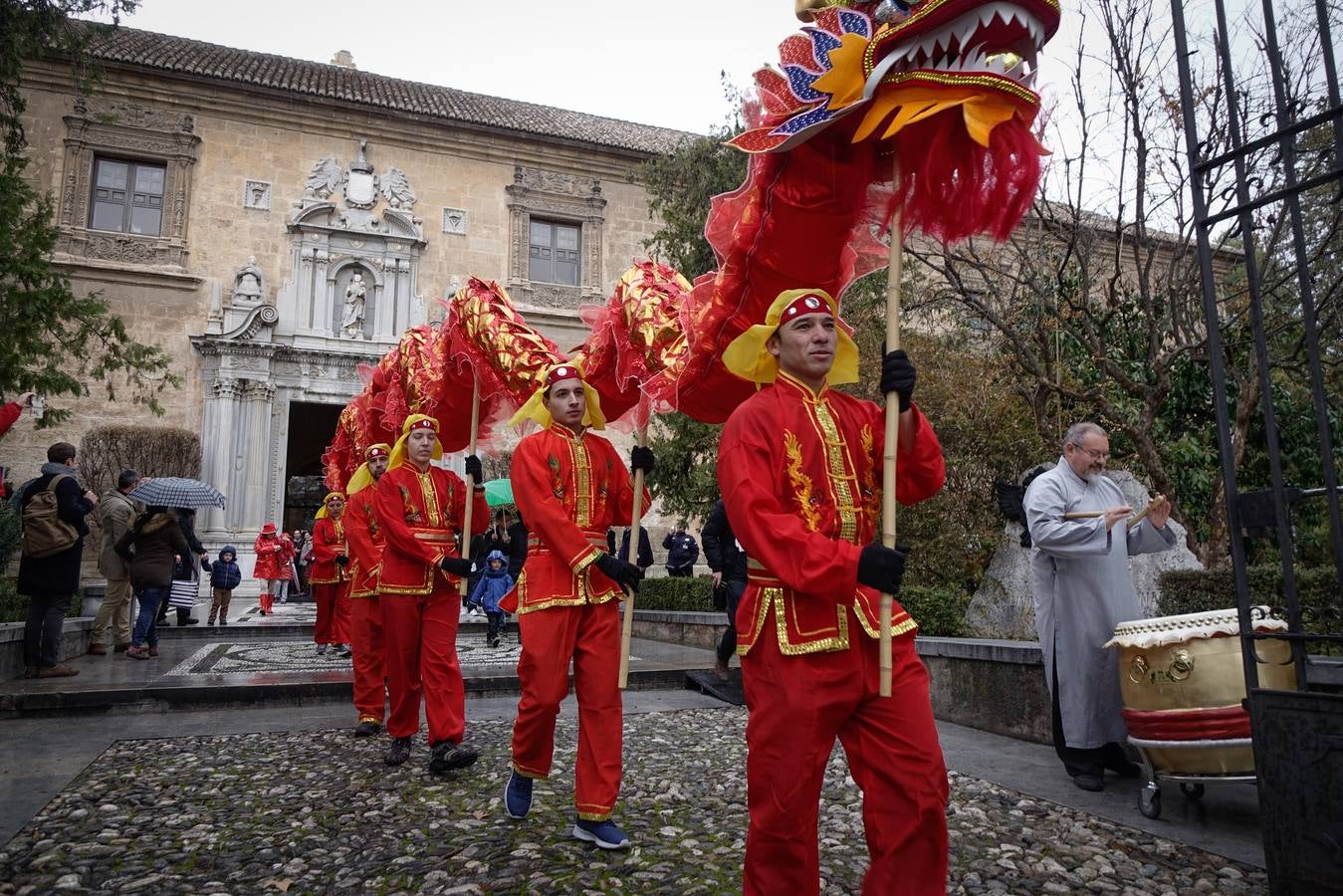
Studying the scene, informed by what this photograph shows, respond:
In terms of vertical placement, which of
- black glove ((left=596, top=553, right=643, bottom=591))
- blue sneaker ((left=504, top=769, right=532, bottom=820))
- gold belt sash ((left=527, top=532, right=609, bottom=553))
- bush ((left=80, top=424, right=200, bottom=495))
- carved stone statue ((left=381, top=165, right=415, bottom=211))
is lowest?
blue sneaker ((left=504, top=769, right=532, bottom=820))

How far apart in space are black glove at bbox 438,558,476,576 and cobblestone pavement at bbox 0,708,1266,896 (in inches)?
44.3

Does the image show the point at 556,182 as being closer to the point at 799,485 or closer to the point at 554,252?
the point at 554,252

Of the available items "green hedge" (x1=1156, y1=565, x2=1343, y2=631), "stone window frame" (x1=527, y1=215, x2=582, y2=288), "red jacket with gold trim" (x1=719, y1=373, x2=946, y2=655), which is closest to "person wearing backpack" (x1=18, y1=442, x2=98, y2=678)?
"red jacket with gold trim" (x1=719, y1=373, x2=946, y2=655)

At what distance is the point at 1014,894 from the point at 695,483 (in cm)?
1106

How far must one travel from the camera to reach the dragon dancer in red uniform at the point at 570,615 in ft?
13.0

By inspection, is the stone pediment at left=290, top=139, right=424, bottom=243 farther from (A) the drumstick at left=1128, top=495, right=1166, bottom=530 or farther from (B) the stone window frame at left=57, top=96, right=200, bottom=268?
(A) the drumstick at left=1128, top=495, right=1166, bottom=530

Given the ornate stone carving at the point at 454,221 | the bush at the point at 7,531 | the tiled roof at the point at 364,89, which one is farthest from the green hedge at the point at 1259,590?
the ornate stone carving at the point at 454,221

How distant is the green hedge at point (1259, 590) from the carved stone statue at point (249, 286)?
20668 millimetres

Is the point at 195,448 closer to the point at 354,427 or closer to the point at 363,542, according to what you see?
the point at 354,427

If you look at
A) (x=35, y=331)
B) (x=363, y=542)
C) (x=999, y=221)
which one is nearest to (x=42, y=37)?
(x=35, y=331)

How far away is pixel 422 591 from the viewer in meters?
5.55

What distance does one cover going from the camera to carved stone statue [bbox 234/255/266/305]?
2142cm

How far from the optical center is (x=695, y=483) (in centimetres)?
1420

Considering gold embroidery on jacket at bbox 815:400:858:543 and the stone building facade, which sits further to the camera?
the stone building facade
